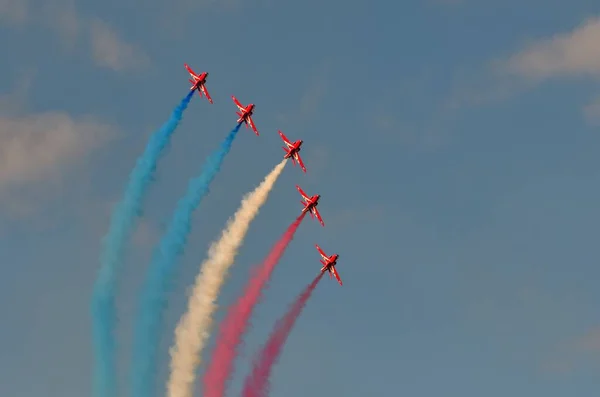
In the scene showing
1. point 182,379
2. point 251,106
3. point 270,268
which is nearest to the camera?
point 182,379

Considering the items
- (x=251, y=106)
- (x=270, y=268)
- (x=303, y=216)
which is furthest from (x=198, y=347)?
(x=251, y=106)

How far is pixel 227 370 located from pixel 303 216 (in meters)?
25.7

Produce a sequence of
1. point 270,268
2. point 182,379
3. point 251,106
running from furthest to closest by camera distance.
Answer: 1. point 251,106
2. point 270,268
3. point 182,379

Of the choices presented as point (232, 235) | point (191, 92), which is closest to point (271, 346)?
point (232, 235)

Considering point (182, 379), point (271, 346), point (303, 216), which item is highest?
point (303, 216)

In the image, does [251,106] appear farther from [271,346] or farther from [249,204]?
[271,346]

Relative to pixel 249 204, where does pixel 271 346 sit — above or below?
below

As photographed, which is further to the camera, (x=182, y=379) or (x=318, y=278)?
(x=318, y=278)

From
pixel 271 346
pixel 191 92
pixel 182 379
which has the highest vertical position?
pixel 191 92

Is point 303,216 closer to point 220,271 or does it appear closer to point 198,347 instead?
point 220,271

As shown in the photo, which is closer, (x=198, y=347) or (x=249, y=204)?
(x=198, y=347)

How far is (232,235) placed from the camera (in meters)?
147

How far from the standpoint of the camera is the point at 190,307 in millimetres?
141500

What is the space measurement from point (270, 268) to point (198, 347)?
47.6ft
